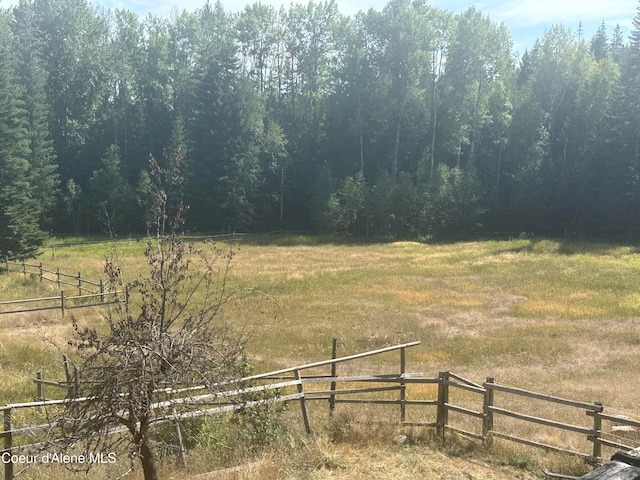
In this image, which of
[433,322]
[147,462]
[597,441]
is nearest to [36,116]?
[433,322]

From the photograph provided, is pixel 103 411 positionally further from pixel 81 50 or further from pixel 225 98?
pixel 81 50

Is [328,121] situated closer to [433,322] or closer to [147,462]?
[433,322]

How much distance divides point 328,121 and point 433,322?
168ft

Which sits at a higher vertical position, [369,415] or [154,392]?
[154,392]

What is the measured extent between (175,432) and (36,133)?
203ft

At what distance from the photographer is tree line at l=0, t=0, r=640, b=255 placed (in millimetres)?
59719

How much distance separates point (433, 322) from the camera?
2378cm

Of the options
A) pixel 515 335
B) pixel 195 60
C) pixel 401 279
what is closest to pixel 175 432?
pixel 515 335

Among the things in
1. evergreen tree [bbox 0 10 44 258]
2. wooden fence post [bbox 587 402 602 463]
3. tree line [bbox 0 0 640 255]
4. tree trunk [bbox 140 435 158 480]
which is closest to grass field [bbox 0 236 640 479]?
wooden fence post [bbox 587 402 602 463]

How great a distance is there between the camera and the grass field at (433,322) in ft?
43.2

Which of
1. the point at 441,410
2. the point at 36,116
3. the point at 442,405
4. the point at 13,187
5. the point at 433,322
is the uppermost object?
the point at 36,116

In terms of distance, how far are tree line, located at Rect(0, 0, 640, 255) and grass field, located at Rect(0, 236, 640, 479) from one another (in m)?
17.1

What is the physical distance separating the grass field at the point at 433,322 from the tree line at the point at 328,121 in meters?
17.1

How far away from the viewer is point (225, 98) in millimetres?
69375
